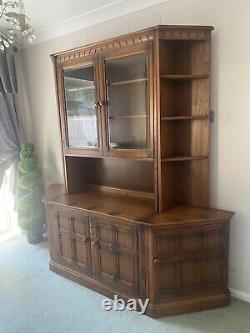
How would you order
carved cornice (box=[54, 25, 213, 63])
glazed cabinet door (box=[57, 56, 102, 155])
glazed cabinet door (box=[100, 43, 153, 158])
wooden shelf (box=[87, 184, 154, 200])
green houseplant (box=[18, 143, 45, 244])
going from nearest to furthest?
carved cornice (box=[54, 25, 213, 63]) < glazed cabinet door (box=[100, 43, 153, 158]) < glazed cabinet door (box=[57, 56, 102, 155]) < wooden shelf (box=[87, 184, 154, 200]) < green houseplant (box=[18, 143, 45, 244])

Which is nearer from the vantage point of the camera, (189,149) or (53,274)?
(189,149)

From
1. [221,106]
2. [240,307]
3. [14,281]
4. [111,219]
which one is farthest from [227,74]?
[14,281]

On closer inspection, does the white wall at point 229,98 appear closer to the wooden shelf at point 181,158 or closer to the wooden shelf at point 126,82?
the wooden shelf at point 181,158

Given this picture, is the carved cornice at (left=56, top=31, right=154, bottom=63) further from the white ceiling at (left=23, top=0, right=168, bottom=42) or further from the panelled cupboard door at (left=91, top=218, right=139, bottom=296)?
the panelled cupboard door at (left=91, top=218, right=139, bottom=296)

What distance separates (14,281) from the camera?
2631 mm

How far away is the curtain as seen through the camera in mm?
3002

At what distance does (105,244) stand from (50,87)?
1936mm

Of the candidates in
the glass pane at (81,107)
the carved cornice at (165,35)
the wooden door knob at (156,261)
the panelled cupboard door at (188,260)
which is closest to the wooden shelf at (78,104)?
the glass pane at (81,107)

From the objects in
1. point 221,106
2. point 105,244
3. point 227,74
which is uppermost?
point 227,74

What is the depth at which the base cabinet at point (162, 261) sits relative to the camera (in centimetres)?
203

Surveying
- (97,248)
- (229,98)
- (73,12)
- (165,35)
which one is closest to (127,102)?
(165,35)

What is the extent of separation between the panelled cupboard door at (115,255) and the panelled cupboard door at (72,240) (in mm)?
90

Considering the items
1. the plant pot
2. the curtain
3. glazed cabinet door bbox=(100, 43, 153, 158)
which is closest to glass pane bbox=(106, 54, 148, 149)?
glazed cabinet door bbox=(100, 43, 153, 158)

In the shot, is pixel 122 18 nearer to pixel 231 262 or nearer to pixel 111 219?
pixel 111 219
